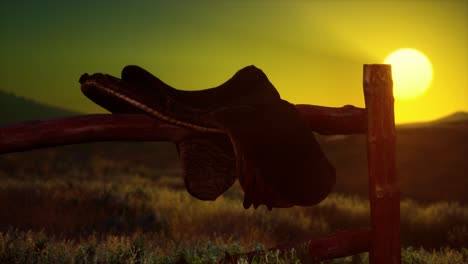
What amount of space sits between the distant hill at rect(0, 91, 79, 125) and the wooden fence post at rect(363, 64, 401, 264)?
69.4 meters

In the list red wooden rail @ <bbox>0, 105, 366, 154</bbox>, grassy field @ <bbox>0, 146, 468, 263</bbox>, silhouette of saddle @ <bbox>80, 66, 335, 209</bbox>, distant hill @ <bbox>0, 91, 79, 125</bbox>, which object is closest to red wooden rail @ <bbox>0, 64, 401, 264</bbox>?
silhouette of saddle @ <bbox>80, 66, 335, 209</bbox>

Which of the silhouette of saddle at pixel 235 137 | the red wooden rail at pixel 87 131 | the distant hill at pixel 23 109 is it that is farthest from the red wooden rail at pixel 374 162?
the distant hill at pixel 23 109

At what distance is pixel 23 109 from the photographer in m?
78.4

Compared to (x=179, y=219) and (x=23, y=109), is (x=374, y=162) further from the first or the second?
(x=23, y=109)

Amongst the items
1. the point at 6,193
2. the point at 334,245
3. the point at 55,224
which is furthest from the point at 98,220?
the point at 334,245

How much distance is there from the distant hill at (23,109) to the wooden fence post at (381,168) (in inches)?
2731

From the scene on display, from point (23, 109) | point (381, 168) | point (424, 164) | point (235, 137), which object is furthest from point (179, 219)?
point (23, 109)

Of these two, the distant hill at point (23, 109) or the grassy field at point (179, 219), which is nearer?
the grassy field at point (179, 219)

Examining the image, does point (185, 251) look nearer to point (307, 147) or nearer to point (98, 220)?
point (307, 147)

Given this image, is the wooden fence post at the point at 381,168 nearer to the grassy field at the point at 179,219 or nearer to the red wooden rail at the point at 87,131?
the red wooden rail at the point at 87,131

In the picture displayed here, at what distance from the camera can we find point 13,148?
127 inches

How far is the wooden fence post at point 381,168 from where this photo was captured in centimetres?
414

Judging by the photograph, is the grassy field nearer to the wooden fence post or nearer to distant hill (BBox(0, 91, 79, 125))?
the wooden fence post

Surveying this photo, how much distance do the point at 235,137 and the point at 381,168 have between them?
1340 mm
